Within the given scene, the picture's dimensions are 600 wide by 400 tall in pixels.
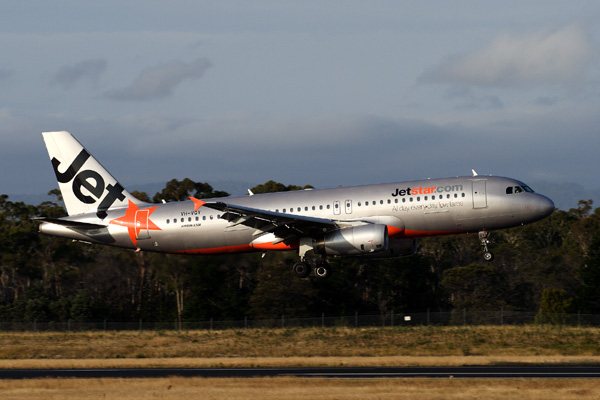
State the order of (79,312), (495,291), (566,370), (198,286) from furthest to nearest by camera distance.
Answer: (495,291) < (79,312) < (198,286) < (566,370)

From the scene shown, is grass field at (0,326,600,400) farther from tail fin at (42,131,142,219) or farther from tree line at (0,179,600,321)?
tail fin at (42,131,142,219)

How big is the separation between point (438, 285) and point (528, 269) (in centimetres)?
1118

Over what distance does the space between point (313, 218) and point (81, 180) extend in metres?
15.5

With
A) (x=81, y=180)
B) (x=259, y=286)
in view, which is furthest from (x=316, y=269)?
(x=259, y=286)

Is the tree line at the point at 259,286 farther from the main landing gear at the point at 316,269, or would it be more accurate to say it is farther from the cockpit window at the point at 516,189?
the cockpit window at the point at 516,189

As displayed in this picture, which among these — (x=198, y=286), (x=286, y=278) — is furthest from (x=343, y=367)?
(x=286, y=278)

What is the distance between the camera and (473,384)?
1176 inches

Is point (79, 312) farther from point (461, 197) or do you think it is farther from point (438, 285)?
point (461, 197)

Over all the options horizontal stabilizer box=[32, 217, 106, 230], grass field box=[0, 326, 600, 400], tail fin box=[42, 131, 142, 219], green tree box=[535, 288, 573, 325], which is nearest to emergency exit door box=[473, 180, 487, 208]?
grass field box=[0, 326, 600, 400]

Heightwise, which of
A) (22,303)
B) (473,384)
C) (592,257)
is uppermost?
(592,257)

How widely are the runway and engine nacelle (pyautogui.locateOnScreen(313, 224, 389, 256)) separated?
239 inches

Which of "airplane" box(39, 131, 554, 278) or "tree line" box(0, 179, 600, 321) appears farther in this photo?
"tree line" box(0, 179, 600, 321)

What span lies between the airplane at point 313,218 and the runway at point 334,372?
22.1ft

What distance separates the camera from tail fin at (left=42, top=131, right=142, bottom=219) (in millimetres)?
48469
